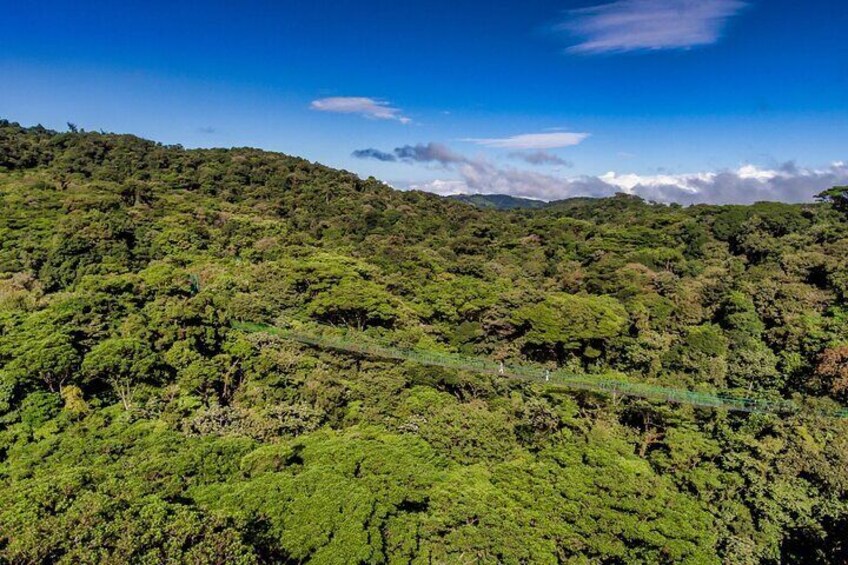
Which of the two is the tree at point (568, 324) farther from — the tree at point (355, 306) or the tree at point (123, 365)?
the tree at point (123, 365)

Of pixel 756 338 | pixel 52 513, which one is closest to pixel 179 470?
pixel 52 513

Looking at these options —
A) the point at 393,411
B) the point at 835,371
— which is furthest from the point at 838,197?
the point at 393,411

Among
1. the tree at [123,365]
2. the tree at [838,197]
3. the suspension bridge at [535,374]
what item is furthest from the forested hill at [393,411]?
the tree at [838,197]

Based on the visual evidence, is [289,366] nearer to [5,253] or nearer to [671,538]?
[671,538]

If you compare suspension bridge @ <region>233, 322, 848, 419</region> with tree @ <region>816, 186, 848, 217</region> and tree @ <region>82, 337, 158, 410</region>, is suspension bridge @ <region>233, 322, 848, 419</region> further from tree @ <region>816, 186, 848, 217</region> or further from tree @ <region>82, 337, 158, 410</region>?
tree @ <region>816, 186, 848, 217</region>

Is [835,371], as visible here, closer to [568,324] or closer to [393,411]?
[568,324]

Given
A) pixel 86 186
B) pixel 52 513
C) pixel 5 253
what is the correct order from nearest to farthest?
pixel 52 513, pixel 5 253, pixel 86 186
